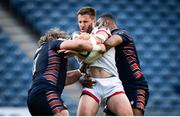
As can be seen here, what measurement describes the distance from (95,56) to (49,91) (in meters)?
0.64

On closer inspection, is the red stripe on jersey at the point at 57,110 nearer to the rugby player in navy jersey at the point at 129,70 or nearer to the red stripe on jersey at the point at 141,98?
the rugby player in navy jersey at the point at 129,70

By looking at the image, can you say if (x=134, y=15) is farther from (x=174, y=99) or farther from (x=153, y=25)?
Result: (x=174, y=99)

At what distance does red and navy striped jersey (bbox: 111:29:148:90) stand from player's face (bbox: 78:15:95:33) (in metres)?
0.31

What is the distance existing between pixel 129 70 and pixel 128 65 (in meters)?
0.06

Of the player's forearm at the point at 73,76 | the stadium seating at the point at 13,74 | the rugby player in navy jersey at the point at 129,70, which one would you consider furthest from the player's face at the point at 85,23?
the stadium seating at the point at 13,74

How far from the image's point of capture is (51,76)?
19.3 ft

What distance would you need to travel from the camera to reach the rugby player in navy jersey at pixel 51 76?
5777 mm

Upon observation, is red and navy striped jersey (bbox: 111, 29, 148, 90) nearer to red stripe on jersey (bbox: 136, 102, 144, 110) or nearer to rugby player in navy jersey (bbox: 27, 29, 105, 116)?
red stripe on jersey (bbox: 136, 102, 144, 110)

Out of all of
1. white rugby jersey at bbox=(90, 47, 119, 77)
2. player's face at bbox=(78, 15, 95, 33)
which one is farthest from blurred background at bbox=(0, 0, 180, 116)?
player's face at bbox=(78, 15, 95, 33)

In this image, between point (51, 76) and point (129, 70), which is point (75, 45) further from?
point (129, 70)

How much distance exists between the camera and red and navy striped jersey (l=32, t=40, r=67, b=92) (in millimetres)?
5859

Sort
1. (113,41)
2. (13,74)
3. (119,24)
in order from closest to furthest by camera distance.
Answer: (113,41) → (13,74) → (119,24)

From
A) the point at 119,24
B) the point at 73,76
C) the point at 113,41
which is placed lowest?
the point at 73,76

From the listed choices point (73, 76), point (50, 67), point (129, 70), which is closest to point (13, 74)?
point (73, 76)
